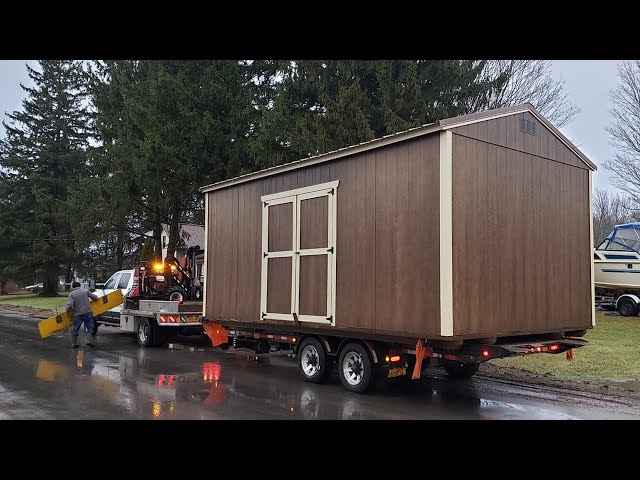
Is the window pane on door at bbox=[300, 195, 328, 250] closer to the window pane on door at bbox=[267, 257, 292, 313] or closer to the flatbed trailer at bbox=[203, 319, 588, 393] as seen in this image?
the window pane on door at bbox=[267, 257, 292, 313]

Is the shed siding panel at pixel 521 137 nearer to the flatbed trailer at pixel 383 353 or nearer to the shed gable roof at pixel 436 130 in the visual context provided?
the shed gable roof at pixel 436 130

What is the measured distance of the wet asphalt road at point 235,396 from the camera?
7.23 metres

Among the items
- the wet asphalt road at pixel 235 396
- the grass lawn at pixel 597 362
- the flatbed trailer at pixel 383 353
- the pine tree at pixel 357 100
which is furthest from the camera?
the pine tree at pixel 357 100

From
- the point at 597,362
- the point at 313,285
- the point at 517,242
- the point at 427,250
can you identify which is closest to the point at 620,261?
the point at 597,362

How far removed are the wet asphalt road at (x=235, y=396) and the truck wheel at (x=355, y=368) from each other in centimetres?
18

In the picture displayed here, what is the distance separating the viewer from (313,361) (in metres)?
9.47

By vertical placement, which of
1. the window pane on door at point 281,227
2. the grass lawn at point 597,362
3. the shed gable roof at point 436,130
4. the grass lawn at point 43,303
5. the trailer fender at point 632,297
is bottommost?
the grass lawn at point 43,303

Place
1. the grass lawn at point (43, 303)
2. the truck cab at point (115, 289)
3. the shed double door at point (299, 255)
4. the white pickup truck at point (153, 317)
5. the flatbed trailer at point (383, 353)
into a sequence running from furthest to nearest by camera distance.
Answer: the grass lawn at point (43, 303) < the truck cab at point (115, 289) < the white pickup truck at point (153, 317) < the shed double door at point (299, 255) < the flatbed trailer at point (383, 353)

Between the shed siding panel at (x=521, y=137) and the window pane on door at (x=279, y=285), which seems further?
the window pane on door at (x=279, y=285)

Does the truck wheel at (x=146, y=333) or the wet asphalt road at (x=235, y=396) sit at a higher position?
the truck wheel at (x=146, y=333)

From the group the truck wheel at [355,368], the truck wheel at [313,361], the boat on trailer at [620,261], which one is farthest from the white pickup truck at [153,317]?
the boat on trailer at [620,261]

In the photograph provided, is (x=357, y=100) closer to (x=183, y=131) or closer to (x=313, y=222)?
(x=183, y=131)

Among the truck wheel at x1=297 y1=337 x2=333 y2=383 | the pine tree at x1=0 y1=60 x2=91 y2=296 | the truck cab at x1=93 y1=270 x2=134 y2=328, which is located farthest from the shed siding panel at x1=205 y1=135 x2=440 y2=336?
the pine tree at x1=0 y1=60 x2=91 y2=296
